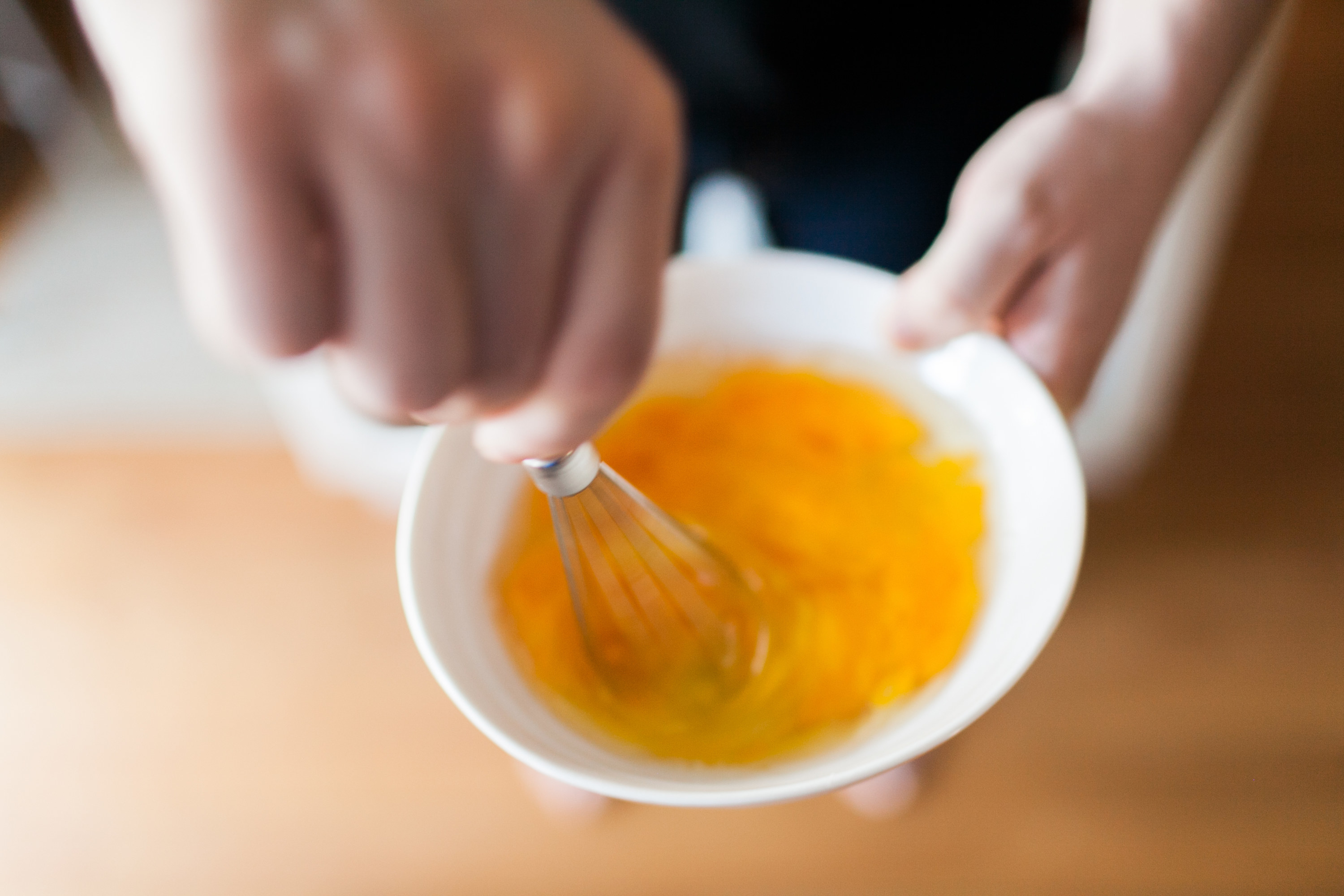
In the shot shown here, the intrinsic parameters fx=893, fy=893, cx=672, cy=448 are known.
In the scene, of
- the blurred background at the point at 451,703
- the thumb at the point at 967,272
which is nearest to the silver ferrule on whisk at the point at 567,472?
the thumb at the point at 967,272

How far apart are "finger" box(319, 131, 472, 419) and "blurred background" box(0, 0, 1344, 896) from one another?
1.91ft

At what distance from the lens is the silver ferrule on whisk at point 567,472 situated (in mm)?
287

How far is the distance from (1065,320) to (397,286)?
0.37 m

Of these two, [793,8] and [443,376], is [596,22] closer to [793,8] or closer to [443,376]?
[443,376]

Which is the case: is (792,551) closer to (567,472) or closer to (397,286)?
(567,472)

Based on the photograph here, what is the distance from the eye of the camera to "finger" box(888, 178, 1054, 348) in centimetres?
40

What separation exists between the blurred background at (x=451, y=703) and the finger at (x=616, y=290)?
560mm

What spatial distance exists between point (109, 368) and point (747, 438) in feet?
2.63

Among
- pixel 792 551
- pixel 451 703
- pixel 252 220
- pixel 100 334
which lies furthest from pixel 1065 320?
pixel 100 334

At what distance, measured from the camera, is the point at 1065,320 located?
0.44m

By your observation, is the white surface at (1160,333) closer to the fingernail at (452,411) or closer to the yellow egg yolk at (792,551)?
the yellow egg yolk at (792,551)

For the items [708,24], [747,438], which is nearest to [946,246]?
[747,438]

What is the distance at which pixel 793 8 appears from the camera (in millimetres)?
543

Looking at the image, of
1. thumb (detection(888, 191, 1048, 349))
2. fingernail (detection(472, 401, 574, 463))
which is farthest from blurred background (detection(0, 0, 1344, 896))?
fingernail (detection(472, 401, 574, 463))
